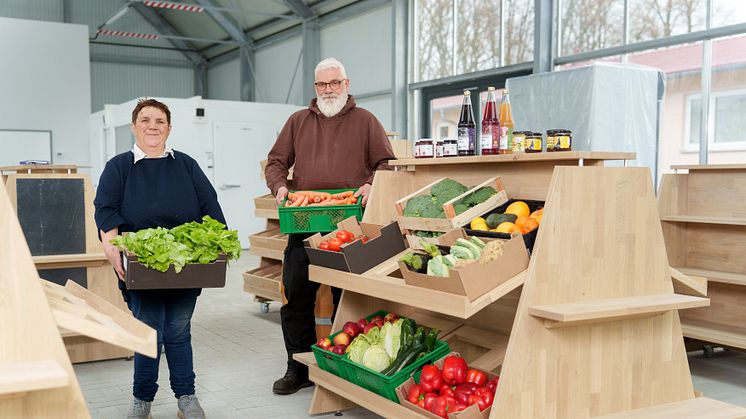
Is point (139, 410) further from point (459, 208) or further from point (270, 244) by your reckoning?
point (270, 244)

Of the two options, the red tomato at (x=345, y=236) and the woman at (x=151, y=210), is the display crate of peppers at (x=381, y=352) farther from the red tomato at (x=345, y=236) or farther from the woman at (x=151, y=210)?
the woman at (x=151, y=210)

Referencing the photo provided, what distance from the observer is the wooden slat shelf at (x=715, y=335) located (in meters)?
4.59

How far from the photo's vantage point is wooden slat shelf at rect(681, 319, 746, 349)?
4.59 meters

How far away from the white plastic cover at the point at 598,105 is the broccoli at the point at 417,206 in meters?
2.58

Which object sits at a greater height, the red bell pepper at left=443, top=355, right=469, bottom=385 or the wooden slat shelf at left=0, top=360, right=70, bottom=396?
the wooden slat shelf at left=0, top=360, right=70, bottom=396

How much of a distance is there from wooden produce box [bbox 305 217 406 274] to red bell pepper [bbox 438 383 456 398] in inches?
25.9

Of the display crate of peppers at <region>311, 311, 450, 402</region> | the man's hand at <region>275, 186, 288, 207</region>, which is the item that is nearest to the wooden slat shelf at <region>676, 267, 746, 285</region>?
the display crate of peppers at <region>311, 311, 450, 402</region>

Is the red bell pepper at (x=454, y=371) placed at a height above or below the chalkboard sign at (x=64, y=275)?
below

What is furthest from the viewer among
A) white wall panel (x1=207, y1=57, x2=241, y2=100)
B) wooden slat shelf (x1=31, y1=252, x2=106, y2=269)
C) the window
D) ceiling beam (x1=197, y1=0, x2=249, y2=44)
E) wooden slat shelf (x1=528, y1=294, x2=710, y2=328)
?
white wall panel (x1=207, y1=57, x2=241, y2=100)

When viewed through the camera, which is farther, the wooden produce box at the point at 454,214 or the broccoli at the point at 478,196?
the broccoli at the point at 478,196

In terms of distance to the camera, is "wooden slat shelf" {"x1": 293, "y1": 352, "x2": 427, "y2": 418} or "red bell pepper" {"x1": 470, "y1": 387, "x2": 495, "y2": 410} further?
"wooden slat shelf" {"x1": 293, "y1": 352, "x2": 427, "y2": 418}

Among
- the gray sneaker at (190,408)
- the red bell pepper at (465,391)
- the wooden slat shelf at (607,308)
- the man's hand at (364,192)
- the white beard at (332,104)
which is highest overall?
the white beard at (332,104)

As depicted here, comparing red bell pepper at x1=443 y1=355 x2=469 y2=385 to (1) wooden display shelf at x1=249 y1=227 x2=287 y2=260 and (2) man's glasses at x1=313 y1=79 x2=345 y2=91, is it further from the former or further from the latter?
(1) wooden display shelf at x1=249 y1=227 x2=287 y2=260

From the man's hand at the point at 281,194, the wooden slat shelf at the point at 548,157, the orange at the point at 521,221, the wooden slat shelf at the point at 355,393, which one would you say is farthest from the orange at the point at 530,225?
the man's hand at the point at 281,194
